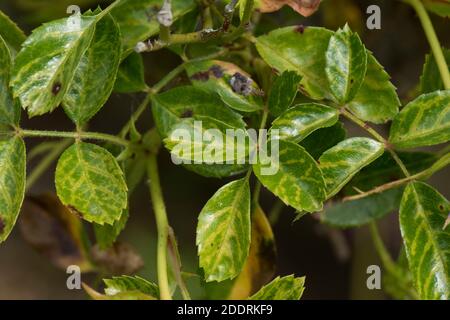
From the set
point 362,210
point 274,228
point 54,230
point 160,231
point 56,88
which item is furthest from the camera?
point 274,228

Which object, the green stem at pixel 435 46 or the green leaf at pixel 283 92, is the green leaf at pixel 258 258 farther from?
the green stem at pixel 435 46

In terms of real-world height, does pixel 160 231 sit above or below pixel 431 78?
below

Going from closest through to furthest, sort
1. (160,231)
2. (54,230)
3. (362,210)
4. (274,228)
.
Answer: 1. (160,231)
2. (362,210)
3. (54,230)
4. (274,228)

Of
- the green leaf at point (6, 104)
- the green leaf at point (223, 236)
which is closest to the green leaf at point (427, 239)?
the green leaf at point (223, 236)

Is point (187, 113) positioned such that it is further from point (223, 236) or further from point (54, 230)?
point (54, 230)

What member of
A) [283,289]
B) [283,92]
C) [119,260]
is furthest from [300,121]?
[119,260]

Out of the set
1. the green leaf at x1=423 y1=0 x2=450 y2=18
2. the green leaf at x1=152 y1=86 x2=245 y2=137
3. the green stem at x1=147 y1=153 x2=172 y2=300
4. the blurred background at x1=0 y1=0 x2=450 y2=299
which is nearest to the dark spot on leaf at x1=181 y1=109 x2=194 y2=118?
the green leaf at x1=152 y1=86 x2=245 y2=137
